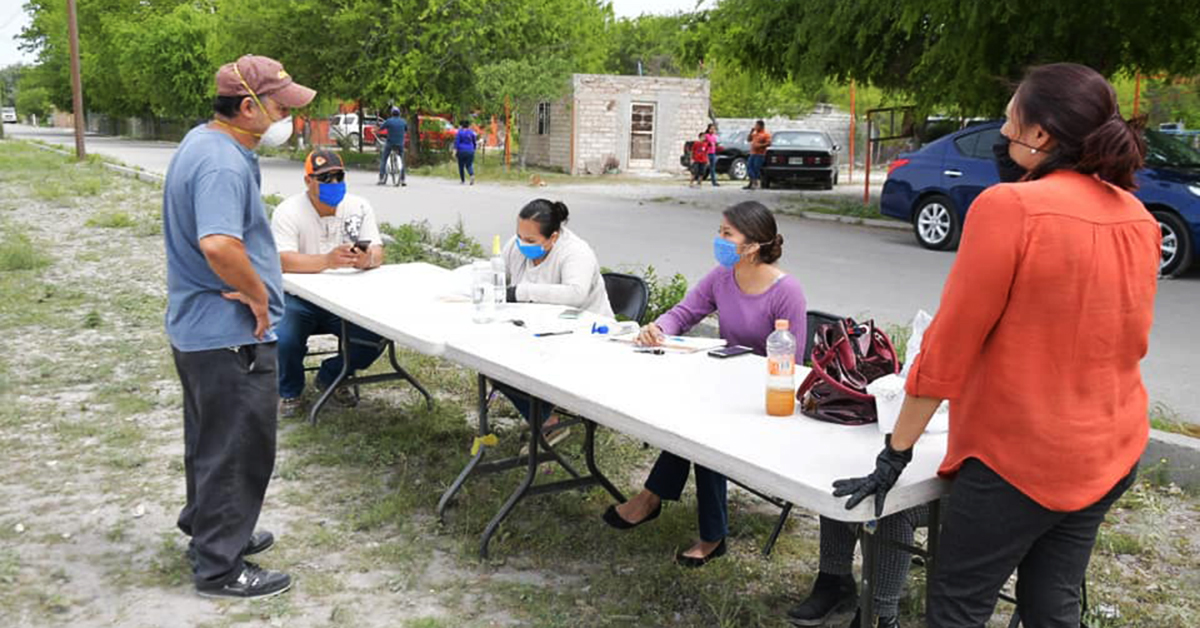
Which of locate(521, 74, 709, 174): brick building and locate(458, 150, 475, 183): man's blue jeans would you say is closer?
locate(458, 150, 475, 183): man's blue jeans

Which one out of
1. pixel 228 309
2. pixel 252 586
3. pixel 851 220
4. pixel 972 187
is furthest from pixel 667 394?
pixel 851 220

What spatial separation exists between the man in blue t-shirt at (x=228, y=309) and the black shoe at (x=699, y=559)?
1.45 meters

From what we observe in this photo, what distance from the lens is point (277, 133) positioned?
12.5ft

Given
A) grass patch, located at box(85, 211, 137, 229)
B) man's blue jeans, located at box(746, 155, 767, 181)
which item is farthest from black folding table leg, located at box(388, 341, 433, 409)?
man's blue jeans, located at box(746, 155, 767, 181)

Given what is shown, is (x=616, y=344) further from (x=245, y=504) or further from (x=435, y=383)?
(x=435, y=383)

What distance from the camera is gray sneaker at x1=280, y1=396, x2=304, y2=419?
6074 millimetres

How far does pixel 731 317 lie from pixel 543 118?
29045mm

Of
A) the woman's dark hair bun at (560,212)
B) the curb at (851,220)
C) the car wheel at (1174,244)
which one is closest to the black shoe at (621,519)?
the woman's dark hair bun at (560,212)

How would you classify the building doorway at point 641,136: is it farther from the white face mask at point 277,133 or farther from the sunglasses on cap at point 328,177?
the white face mask at point 277,133

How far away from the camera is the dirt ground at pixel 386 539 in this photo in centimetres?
372

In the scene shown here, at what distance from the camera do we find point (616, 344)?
4270 millimetres

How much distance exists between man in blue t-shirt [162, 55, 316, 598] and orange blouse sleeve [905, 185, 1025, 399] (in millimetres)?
2232

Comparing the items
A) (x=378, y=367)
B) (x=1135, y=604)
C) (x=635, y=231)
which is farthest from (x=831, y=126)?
(x=1135, y=604)

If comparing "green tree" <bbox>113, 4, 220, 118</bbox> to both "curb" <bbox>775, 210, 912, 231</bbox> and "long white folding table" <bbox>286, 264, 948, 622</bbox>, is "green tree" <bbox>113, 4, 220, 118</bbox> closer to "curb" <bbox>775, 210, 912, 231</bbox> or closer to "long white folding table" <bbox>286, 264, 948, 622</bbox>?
"curb" <bbox>775, 210, 912, 231</bbox>
